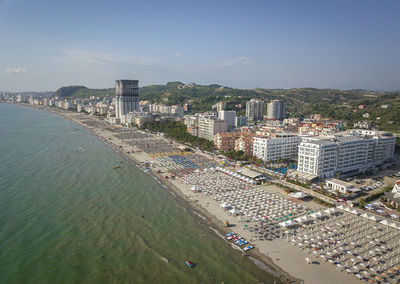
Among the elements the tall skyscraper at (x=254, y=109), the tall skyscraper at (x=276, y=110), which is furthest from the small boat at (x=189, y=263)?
the tall skyscraper at (x=254, y=109)

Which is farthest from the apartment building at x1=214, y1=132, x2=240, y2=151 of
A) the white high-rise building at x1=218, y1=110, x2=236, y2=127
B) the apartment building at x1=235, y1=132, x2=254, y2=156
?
the white high-rise building at x1=218, y1=110, x2=236, y2=127

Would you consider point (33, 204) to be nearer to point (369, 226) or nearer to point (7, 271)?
point (7, 271)

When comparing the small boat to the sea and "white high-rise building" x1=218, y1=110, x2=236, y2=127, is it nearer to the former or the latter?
the sea

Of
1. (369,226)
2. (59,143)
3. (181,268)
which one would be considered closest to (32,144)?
(59,143)

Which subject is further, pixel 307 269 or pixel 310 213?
pixel 310 213

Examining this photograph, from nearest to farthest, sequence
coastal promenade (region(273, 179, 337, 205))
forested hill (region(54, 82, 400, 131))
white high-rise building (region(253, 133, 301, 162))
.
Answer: coastal promenade (region(273, 179, 337, 205)) → white high-rise building (region(253, 133, 301, 162)) → forested hill (region(54, 82, 400, 131))

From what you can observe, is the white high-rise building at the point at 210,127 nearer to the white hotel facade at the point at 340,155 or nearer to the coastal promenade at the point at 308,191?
the white hotel facade at the point at 340,155

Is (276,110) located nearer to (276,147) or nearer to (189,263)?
(276,147)
